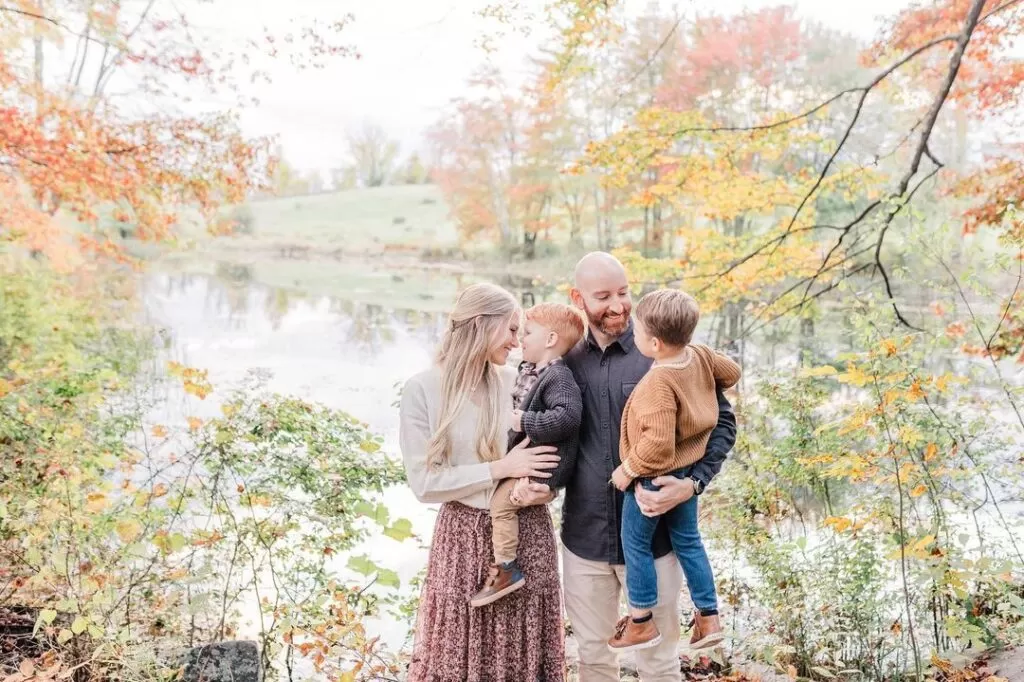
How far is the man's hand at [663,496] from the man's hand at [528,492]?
9.4 inches

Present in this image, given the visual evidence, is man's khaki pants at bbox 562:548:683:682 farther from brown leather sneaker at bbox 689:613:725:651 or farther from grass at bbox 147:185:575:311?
grass at bbox 147:185:575:311

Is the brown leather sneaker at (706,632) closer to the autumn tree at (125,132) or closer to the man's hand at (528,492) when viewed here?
the man's hand at (528,492)

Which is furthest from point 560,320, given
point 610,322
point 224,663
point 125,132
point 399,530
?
point 125,132

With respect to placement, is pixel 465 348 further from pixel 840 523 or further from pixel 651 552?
pixel 840 523

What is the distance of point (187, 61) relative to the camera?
8320 millimetres

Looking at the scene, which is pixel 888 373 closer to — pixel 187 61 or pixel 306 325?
pixel 187 61

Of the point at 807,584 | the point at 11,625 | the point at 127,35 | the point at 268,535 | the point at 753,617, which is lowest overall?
the point at 753,617

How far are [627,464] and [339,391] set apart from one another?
871cm

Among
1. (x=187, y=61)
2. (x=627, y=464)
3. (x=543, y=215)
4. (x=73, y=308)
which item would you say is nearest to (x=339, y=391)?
(x=73, y=308)

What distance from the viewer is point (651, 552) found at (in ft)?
6.47

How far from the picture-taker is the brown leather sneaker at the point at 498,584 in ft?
6.16

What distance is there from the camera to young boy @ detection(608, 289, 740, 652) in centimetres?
185

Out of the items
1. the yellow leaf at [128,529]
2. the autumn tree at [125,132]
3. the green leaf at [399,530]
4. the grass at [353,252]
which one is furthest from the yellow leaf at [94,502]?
the grass at [353,252]

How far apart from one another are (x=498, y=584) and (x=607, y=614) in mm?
380
